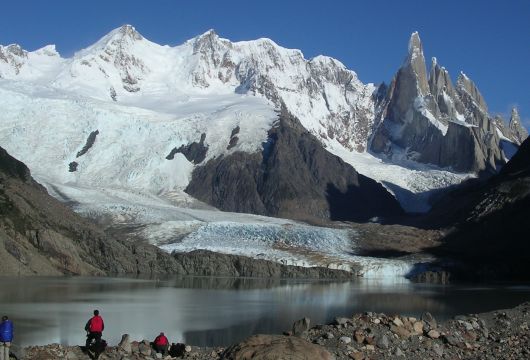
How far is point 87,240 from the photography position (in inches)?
4540

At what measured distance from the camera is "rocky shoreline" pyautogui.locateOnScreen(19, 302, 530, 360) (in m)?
26.8

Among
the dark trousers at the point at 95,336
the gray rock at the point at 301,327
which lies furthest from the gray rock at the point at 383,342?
the dark trousers at the point at 95,336

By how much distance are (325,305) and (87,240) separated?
6015 cm

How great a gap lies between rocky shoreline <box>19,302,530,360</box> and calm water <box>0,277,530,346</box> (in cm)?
574

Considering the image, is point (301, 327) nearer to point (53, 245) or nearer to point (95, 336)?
point (95, 336)

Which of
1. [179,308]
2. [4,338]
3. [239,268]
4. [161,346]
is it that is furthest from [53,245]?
[4,338]

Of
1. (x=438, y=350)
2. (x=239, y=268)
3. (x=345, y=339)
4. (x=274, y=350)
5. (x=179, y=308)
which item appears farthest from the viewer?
(x=239, y=268)

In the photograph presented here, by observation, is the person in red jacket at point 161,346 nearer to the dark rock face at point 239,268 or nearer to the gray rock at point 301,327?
the gray rock at point 301,327

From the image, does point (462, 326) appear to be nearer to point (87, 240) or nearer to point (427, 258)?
point (87, 240)

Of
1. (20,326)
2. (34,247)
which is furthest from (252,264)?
(20,326)

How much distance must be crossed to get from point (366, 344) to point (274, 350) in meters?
6.76

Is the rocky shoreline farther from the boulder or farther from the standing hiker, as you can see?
the standing hiker

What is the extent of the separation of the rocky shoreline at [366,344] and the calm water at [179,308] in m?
5.74

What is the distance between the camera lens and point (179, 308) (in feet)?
186
